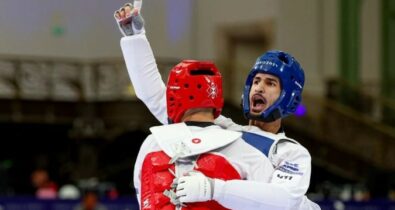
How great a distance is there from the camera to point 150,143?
4117 millimetres

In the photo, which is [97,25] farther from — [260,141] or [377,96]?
[260,141]

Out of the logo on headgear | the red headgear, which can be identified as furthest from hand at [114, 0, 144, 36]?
the logo on headgear

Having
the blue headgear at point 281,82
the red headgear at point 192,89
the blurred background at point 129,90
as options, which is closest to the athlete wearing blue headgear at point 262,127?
the blue headgear at point 281,82

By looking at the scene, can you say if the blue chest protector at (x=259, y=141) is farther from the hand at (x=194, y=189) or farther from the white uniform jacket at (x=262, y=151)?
the hand at (x=194, y=189)

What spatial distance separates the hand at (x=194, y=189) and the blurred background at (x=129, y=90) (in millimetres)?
11824

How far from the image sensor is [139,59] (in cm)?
441

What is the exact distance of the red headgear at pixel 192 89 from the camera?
4.05 meters

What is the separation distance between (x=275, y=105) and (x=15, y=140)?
13.9 metres

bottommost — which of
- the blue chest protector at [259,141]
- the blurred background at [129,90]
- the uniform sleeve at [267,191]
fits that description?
the blurred background at [129,90]

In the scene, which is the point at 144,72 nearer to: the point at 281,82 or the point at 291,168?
the point at 281,82

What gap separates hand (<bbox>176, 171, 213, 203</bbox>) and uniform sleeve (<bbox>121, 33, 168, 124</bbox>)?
0.71 metres

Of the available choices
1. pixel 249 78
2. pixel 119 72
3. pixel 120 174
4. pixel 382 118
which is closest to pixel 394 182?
pixel 382 118

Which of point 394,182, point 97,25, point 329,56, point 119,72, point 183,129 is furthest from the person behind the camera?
point 329,56

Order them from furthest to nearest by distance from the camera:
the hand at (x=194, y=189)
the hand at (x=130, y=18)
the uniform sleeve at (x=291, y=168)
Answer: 1. the hand at (x=130, y=18)
2. the uniform sleeve at (x=291, y=168)
3. the hand at (x=194, y=189)
